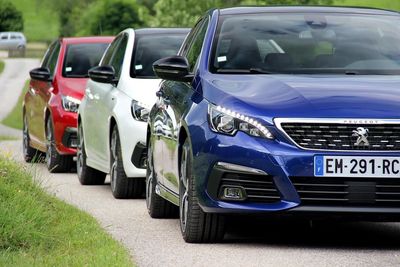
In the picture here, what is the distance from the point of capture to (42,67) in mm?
20953

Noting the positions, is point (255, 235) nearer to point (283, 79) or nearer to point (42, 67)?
point (283, 79)

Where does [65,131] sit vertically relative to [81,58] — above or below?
below

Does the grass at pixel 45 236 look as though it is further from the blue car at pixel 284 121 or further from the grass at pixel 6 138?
the grass at pixel 6 138

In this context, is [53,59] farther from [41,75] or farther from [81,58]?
[41,75]

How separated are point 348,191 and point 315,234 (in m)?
1.41

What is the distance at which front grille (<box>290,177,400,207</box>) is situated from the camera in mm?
9766

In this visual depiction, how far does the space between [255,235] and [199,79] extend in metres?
1.20

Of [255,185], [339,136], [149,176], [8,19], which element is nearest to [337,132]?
[339,136]

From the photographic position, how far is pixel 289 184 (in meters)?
9.81

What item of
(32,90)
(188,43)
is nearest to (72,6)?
(32,90)

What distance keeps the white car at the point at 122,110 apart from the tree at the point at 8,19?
416ft

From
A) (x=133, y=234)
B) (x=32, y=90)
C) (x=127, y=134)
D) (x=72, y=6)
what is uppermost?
(x=133, y=234)

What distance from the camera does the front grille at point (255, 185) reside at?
9.86m

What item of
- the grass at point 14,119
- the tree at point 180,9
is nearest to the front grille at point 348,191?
the grass at point 14,119
